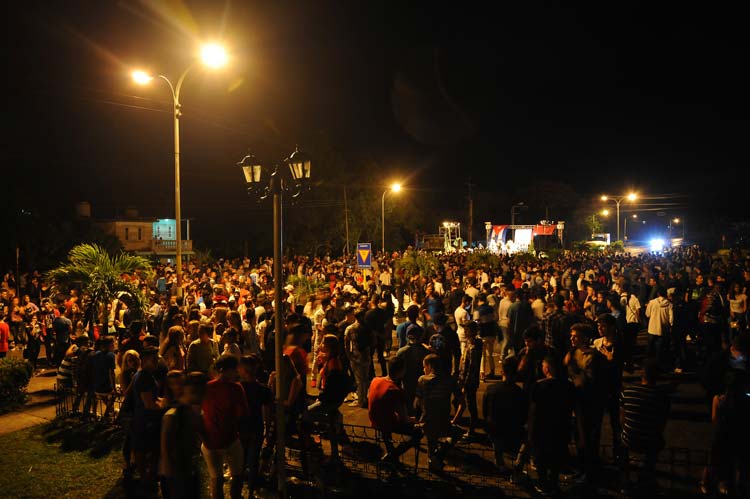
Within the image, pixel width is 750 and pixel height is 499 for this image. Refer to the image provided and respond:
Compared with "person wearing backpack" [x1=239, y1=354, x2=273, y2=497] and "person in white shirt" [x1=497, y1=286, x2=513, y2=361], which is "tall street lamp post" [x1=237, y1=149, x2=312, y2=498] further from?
"person in white shirt" [x1=497, y1=286, x2=513, y2=361]

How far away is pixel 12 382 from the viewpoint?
916 centimetres

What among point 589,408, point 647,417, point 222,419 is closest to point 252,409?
point 222,419

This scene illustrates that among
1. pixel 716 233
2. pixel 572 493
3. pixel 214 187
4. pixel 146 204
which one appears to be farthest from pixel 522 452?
pixel 716 233

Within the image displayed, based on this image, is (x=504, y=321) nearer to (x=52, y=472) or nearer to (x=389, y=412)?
(x=389, y=412)

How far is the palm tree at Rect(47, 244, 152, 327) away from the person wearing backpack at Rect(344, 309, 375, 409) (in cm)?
633

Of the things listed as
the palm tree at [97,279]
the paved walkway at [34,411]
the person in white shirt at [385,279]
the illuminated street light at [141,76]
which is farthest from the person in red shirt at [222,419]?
the person in white shirt at [385,279]

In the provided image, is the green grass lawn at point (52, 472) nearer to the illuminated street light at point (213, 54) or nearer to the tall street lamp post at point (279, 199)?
the tall street lamp post at point (279, 199)

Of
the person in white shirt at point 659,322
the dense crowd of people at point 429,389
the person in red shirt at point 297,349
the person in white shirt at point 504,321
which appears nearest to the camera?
the dense crowd of people at point 429,389

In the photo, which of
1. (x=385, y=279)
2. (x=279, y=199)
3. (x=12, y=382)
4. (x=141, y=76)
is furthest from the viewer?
(x=385, y=279)

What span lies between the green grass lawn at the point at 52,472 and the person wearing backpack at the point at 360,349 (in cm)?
358

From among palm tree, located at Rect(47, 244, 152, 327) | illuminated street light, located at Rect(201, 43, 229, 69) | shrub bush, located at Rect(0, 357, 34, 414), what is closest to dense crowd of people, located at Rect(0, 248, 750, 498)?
shrub bush, located at Rect(0, 357, 34, 414)

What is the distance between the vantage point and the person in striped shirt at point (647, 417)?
547 centimetres

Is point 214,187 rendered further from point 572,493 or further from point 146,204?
point 572,493

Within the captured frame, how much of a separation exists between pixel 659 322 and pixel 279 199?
323 inches
